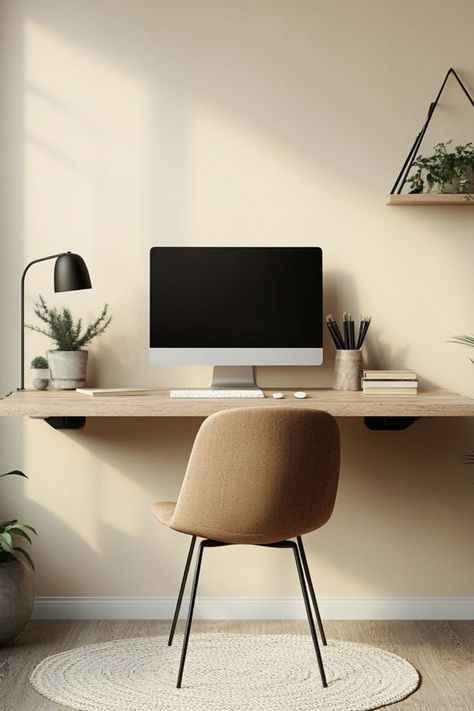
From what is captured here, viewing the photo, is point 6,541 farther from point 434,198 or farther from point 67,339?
point 434,198

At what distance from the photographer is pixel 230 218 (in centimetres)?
369

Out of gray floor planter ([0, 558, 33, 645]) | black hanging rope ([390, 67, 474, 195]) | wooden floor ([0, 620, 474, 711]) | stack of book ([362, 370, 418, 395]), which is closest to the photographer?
wooden floor ([0, 620, 474, 711])

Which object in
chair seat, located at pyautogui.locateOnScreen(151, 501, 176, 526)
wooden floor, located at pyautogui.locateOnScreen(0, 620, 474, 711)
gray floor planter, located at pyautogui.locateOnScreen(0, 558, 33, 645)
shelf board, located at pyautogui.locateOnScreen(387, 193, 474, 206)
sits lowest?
wooden floor, located at pyautogui.locateOnScreen(0, 620, 474, 711)

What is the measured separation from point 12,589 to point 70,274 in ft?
3.49

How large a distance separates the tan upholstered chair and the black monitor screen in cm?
78

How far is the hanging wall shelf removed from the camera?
140 inches

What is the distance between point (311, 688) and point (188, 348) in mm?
1225

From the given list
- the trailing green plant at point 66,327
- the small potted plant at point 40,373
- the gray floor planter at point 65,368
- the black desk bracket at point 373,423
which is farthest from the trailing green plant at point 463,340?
the small potted plant at point 40,373

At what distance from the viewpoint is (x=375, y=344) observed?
12.1 ft

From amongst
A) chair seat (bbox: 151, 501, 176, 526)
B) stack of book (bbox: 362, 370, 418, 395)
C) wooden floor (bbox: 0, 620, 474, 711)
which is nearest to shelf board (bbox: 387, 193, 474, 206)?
stack of book (bbox: 362, 370, 418, 395)

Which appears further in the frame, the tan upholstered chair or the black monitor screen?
the black monitor screen

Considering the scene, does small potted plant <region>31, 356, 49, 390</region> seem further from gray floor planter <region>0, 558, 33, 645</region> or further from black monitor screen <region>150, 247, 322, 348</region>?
gray floor planter <region>0, 558, 33, 645</region>

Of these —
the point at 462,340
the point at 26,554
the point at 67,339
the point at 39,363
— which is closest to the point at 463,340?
the point at 462,340

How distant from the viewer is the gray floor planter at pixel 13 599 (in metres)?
3.28
